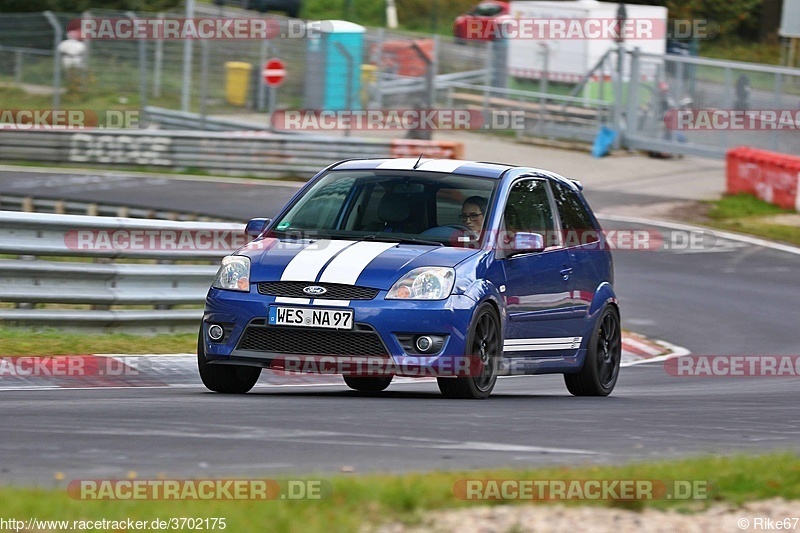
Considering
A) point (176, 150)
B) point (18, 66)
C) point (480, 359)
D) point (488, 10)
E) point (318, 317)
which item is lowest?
point (176, 150)

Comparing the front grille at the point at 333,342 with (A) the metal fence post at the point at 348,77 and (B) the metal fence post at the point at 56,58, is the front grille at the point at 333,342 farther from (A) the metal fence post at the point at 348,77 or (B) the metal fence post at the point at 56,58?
(B) the metal fence post at the point at 56,58

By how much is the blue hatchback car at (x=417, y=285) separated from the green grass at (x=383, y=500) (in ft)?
9.19

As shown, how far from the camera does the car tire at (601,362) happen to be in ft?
35.5

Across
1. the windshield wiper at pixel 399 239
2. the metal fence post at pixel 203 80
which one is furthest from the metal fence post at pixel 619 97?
the windshield wiper at pixel 399 239

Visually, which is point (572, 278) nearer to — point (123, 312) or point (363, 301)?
point (363, 301)

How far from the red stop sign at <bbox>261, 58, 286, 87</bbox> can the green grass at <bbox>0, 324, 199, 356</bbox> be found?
57.9 feet

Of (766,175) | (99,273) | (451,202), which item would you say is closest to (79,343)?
(99,273)

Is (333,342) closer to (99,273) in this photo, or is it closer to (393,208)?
(393,208)

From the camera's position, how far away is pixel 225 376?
9422mm

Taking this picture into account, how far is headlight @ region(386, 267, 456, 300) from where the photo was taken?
878 cm

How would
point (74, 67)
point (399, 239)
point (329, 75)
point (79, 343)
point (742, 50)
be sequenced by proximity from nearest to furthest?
point (399, 239) → point (79, 343) → point (329, 75) → point (74, 67) → point (742, 50)

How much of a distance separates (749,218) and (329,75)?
9.14 m

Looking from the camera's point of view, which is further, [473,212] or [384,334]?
[473,212]

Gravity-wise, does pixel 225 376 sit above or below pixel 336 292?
below
